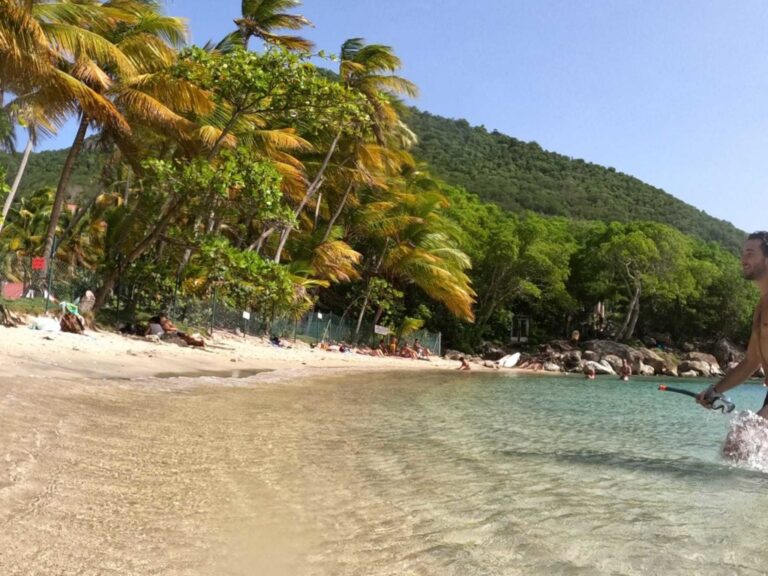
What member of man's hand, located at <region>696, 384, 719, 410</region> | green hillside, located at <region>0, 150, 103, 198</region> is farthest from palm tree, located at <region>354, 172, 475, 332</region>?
man's hand, located at <region>696, 384, 719, 410</region>

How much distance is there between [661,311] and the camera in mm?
39625

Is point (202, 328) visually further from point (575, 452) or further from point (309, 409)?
point (575, 452)

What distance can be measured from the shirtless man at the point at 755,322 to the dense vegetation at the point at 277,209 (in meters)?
10.6

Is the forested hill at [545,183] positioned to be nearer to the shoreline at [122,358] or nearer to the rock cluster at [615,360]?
the rock cluster at [615,360]

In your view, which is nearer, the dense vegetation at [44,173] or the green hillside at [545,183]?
the dense vegetation at [44,173]

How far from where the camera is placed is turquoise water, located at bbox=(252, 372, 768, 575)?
2490 mm

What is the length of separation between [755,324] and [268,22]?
17.7 meters

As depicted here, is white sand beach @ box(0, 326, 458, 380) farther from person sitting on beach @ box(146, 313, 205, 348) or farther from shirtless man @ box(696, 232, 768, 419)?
shirtless man @ box(696, 232, 768, 419)

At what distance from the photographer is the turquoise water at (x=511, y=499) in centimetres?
249

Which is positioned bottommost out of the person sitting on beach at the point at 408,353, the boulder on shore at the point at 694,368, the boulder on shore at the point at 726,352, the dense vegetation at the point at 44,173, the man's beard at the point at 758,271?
the person sitting on beach at the point at 408,353

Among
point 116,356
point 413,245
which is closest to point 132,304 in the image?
point 116,356

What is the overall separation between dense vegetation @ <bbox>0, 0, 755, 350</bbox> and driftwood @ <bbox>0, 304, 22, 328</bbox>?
3.45 metres

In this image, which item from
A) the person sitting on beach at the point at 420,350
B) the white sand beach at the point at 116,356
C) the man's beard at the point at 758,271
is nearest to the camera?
the man's beard at the point at 758,271

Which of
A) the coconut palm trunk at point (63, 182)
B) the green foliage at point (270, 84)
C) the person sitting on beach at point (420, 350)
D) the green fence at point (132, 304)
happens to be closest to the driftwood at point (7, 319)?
the green fence at point (132, 304)
